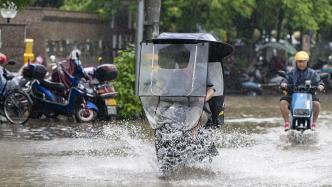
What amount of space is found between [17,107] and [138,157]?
5170 mm

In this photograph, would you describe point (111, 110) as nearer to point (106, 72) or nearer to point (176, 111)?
point (106, 72)

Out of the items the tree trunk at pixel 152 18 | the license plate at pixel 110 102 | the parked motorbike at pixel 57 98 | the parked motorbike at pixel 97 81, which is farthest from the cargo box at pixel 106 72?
the tree trunk at pixel 152 18

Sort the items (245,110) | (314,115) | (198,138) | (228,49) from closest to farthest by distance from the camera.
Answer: (198,138), (228,49), (314,115), (245,110)

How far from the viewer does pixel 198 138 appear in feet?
37.4

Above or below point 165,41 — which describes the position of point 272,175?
below

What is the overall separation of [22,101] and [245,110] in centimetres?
728

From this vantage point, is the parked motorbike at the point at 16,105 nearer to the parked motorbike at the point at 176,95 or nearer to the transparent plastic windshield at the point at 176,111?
the parked motorbike at the point at 176,95

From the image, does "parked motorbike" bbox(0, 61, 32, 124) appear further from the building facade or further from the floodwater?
the building facade

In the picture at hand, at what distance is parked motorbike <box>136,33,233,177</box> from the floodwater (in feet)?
0.88

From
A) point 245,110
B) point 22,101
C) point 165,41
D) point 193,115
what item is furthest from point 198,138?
point 245,110

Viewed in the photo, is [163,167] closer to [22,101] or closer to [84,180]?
[84,180]

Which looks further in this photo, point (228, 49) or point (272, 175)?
point (228, 49)

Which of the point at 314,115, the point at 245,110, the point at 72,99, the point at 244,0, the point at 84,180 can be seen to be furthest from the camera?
the point at 244,0

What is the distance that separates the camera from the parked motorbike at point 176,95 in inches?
432
